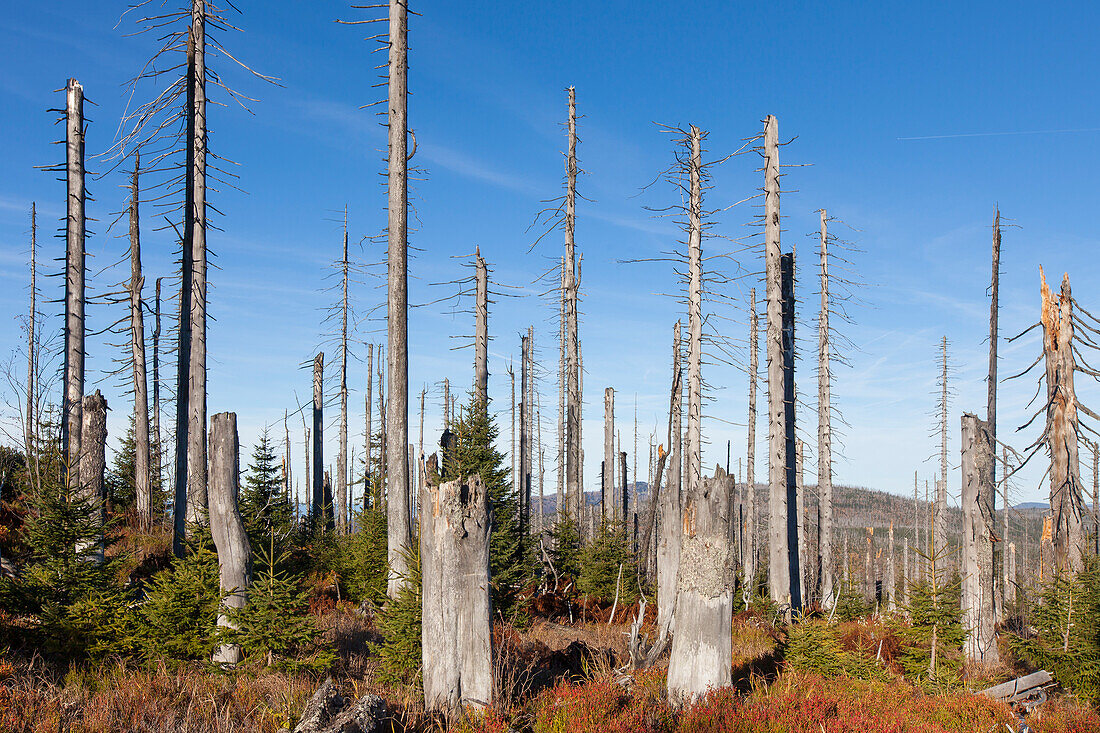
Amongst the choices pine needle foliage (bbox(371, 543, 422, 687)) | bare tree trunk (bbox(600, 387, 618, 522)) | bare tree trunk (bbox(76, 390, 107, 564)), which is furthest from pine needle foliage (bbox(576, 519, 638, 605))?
bare tree trunk (bbox(76, 390, 107, 564))

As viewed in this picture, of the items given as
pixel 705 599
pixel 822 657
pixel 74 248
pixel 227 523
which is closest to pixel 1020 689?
pixel 822 657

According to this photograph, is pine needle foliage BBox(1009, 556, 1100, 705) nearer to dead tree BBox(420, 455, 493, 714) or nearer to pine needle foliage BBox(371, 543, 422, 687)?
dead tree BBox(420, 455, 493, 714)

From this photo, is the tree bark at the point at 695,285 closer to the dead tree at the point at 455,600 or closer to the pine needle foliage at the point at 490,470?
the pine needle foliage at the point at 490,470

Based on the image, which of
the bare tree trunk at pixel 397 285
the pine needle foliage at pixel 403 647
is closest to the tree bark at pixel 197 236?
the bare tree trunk at pixel 397 285

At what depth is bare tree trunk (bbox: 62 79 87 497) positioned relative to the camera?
50.6 ft

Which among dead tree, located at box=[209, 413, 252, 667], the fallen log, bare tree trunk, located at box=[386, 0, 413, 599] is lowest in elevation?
the fallen log

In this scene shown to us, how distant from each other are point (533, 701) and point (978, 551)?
1026cm

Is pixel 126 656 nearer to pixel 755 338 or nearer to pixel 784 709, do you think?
pixel 784 709

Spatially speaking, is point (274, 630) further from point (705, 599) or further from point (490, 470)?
point (490, 470)

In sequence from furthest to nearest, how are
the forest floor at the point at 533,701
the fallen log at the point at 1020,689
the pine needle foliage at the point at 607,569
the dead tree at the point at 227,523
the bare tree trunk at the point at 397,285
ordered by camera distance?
the pine needle foliage at the point at 607,569, the bare tree trunk at the point at 397,285, the fallen log at the point at 1020,689, the dead tree at the point at 227,523, the forest floor at the point at 533,701

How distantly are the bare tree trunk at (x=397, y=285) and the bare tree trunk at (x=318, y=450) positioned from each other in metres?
11.7

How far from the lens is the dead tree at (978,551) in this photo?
41.2ft

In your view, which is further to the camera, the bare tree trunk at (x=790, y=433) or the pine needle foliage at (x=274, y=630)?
the bare tree trunk at (x=790, y=433)

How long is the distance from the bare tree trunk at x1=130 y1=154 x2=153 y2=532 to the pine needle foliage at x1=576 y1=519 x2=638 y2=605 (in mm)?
11362
